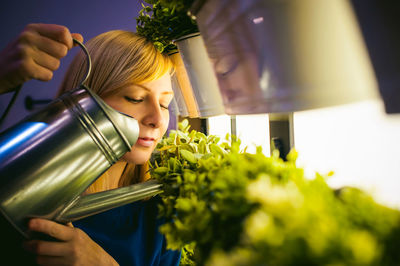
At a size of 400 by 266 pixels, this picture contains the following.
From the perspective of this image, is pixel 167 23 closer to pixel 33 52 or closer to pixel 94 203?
pixel 33 52

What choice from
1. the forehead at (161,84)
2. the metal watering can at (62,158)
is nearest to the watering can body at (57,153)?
the metal watering can at (62,158)

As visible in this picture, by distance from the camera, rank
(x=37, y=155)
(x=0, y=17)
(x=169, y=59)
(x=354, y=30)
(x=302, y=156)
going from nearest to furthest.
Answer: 1. (x=354, y=30)
2. (x=37, y=155)
3. (x=302, y=156)
4. (x=169, y=59)
5. (x=0, y=17)

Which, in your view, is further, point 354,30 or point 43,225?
point 43,225

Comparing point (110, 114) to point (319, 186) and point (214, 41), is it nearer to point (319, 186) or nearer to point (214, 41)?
point (214, 41)

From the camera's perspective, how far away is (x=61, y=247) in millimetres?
417

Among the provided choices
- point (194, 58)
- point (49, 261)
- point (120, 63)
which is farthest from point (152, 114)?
point (49, 261)

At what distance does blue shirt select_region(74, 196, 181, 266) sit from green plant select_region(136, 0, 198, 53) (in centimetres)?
43

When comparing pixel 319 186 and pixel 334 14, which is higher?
pixel 334 14

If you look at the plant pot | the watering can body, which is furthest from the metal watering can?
the plant pot

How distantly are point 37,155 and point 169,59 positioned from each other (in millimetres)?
442

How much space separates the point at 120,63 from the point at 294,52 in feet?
1.76

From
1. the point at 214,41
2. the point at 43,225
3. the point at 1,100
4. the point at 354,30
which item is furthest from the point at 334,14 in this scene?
the point at 1,100

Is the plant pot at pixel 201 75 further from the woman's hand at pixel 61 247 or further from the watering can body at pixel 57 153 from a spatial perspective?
the woman's hand at pixel 61 247

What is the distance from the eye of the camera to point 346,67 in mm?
207
